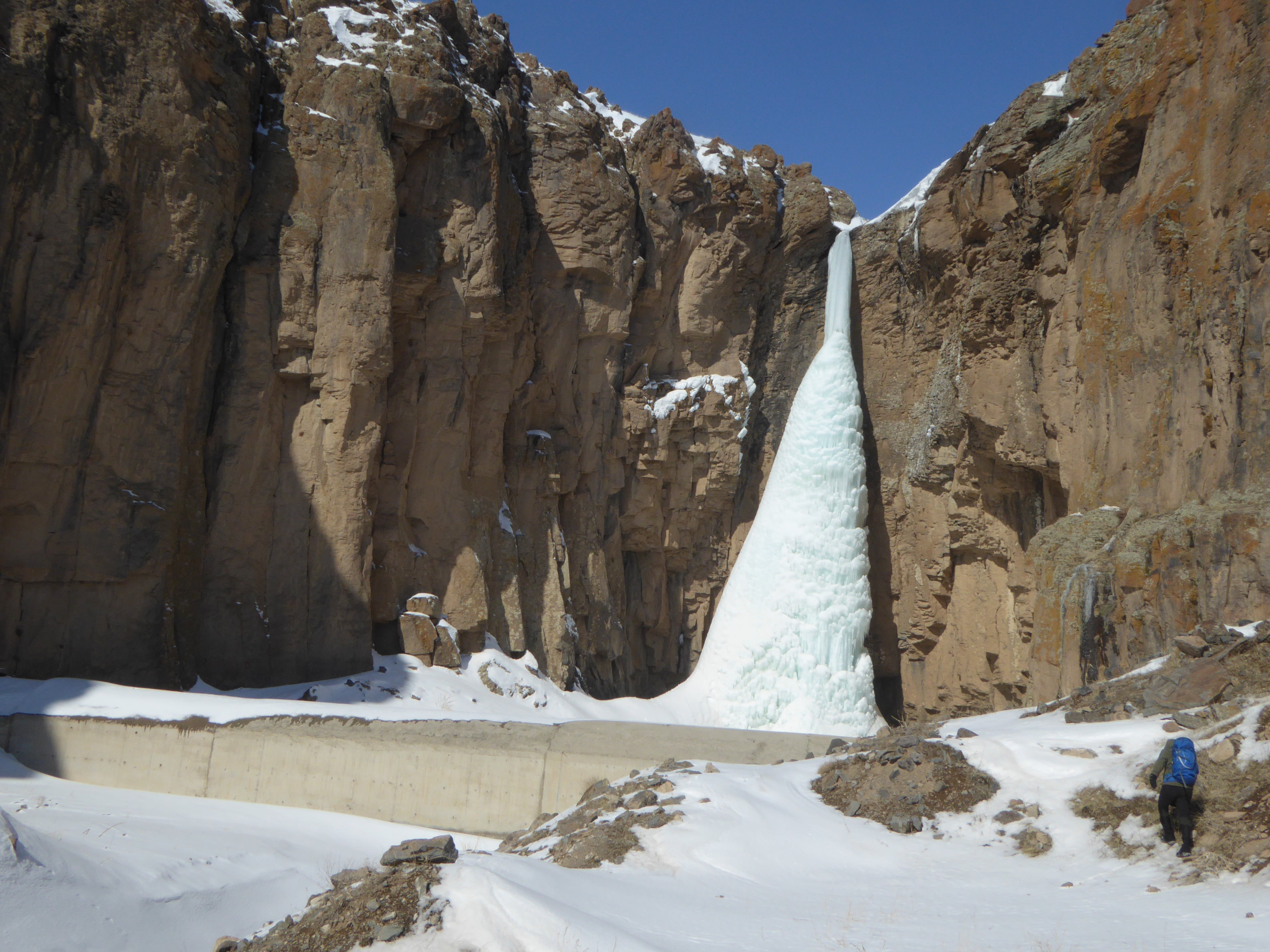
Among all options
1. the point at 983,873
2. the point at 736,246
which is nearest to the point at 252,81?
the point at 736,246

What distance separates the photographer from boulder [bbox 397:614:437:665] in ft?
52.1

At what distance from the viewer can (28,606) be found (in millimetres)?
12719

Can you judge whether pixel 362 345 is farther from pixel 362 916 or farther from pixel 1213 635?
pixel 1213 635

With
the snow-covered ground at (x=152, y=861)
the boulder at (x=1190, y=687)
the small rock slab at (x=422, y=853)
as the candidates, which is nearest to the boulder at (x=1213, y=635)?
the boulder at (x=1190, y=687)

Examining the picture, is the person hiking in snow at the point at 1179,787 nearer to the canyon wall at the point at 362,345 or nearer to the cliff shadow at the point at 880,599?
the canyon wall at the point at 362,345

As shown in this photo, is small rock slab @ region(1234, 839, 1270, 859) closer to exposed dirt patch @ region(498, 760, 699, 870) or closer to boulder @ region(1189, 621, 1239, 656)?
boulder @ region(1189, 621, 1239, 656)

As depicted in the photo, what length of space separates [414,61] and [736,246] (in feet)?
28.5

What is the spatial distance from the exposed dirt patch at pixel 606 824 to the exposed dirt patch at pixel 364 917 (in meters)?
1.49

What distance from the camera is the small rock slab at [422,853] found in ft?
17.5

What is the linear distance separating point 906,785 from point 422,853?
409 cm

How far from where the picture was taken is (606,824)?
689 centimetres

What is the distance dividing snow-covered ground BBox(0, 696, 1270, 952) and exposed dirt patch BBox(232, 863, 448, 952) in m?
0.11

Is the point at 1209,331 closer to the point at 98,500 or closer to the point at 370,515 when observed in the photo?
the point at 370,515

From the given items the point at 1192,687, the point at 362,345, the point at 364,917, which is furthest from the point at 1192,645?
the point at 362,345
